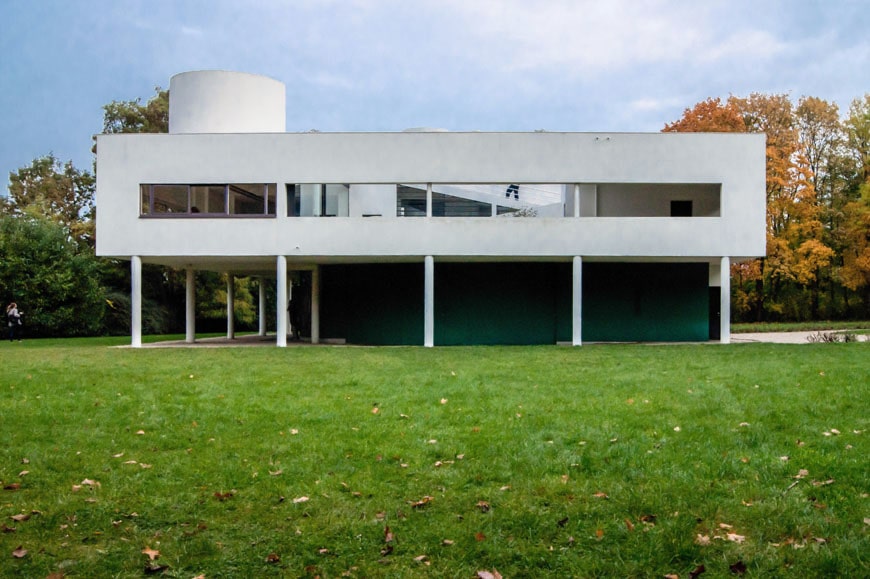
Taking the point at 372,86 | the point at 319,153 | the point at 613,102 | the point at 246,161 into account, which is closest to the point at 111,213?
the point at 246,161

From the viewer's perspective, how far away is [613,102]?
2256 cm

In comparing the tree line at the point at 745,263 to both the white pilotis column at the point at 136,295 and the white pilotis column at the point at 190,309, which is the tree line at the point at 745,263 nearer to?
the white pilotis column at the point at 190,309

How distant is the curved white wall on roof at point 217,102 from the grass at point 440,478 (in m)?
14.2

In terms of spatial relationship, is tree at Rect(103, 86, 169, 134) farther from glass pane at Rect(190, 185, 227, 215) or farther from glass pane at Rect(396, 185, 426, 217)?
glass pane at Rect(396, 185, 426, 217)

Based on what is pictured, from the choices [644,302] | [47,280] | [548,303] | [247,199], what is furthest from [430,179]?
[47,280]

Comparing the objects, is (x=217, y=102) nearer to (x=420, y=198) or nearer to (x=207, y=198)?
(x=207, y=198)

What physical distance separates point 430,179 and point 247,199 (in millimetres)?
5674

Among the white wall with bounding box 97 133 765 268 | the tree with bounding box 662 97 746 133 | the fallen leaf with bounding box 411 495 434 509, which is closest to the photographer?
the fallen leaf with bounding box 411 495 434 509

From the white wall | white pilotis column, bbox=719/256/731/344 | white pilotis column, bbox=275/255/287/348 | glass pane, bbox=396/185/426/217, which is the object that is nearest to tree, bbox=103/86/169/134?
the white wall

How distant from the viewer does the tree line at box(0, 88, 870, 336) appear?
101 feet

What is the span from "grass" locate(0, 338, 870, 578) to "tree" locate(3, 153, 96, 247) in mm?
31993

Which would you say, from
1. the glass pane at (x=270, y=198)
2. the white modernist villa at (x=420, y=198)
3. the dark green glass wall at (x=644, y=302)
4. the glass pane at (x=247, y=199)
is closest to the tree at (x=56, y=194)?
the white modernist villa at (x=420, y=198)

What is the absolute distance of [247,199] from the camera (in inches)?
874

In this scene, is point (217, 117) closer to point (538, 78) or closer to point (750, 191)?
point (538, 78)
